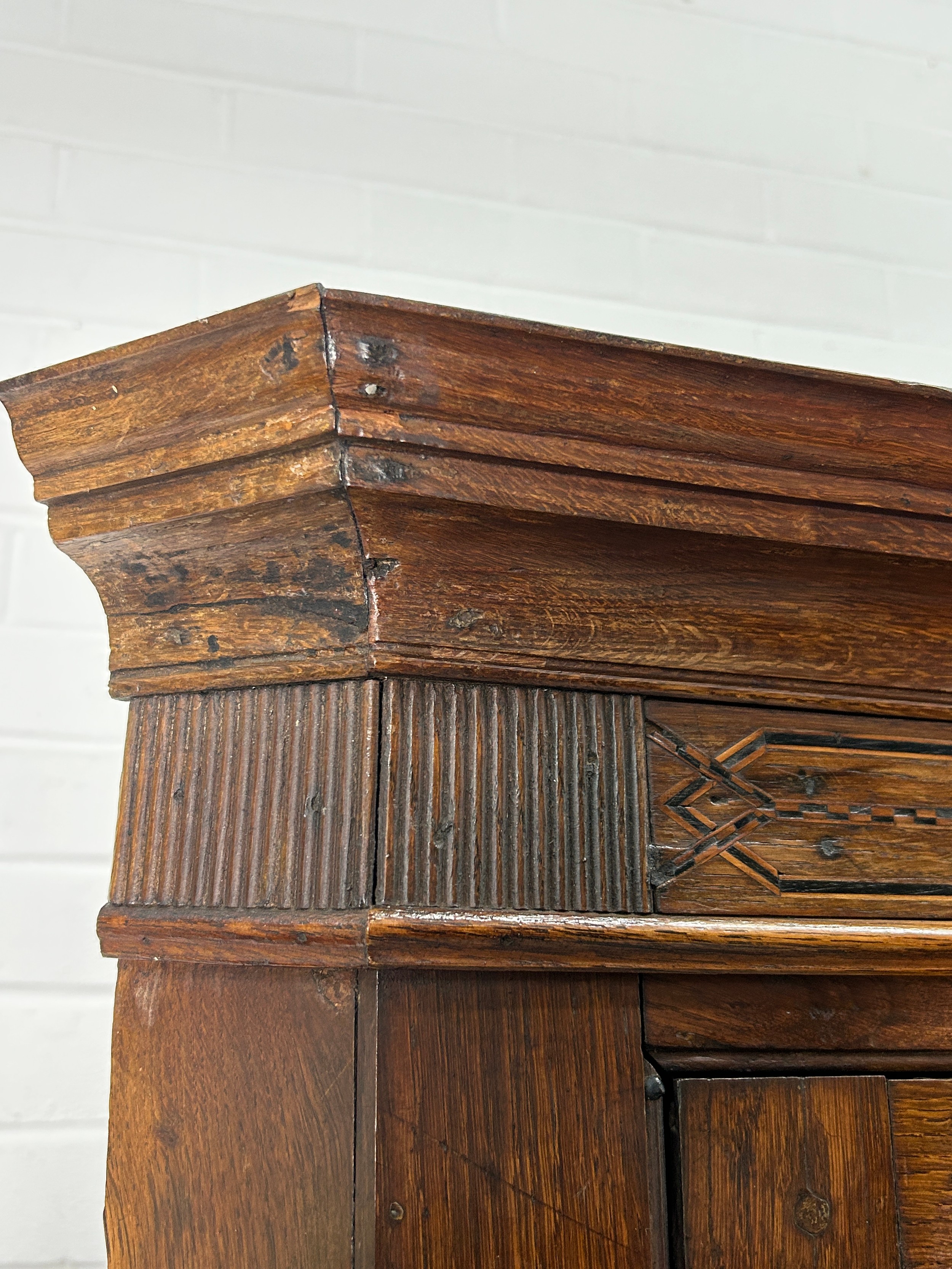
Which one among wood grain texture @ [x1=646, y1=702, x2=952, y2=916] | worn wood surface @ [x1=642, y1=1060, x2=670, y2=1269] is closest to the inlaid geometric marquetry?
wood grain texture @ [x1=646, y1=702, x2=952, y2=916]

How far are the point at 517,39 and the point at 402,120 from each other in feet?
0.66

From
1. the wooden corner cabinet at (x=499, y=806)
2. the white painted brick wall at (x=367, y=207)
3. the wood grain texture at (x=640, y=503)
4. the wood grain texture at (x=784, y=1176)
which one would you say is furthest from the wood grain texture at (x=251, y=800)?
the white painted brick wall at (x=367, y=207)

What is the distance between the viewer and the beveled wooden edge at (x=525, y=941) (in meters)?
0.52

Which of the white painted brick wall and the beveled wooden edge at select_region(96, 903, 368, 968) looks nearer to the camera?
the beveled wooden edge at select_region(96, 903, 368, 968)

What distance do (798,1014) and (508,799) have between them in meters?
0.19

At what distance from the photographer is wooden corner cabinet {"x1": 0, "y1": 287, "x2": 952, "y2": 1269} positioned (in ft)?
1.75

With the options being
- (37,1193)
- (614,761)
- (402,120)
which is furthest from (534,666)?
(402,120)

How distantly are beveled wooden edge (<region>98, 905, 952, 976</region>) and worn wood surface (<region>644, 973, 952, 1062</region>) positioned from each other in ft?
0.04

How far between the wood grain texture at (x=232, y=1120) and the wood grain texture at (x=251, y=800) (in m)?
0.04

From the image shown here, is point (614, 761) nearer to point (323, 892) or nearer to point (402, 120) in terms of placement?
point (323, 892)

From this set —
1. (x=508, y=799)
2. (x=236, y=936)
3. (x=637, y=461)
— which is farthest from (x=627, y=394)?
(x=236, y=936)

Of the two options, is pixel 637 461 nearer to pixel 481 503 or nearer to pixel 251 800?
pixel 481 503

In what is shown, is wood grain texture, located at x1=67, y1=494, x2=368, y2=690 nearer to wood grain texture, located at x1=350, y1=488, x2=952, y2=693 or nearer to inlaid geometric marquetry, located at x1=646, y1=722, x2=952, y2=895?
wood grain texture, located at x1=350, y1=488, x2=952, y2=693

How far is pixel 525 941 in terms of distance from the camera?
0.54 m
